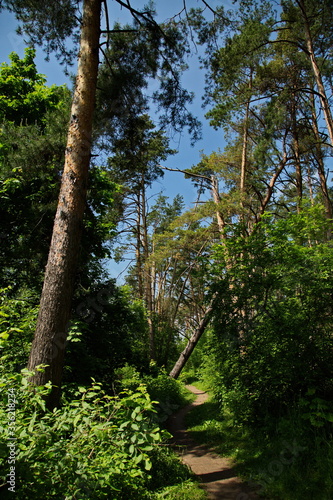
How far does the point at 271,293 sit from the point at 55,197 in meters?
5.00

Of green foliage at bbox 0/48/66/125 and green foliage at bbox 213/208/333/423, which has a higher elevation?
green foliage at bbox 0/48/66/125

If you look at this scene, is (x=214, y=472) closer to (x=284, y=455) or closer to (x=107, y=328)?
(x=284, y=455)

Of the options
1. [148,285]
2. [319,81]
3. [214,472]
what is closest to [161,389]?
[214,472]

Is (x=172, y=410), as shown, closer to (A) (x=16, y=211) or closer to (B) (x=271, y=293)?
(B) (x=271, y=293)

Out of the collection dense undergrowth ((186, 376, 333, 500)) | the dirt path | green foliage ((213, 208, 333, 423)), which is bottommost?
the dirt path

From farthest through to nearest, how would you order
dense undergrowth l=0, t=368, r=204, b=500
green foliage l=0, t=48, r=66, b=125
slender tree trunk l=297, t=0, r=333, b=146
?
green foliage l=0, t=48, r=66, b=125
slender tree trunk l=297, t=0, r=333, b=146
dense undergrowth l=0, t=368, r=204, b=500

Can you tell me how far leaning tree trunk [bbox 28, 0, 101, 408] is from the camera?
3.41 metres

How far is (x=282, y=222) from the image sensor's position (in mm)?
5055

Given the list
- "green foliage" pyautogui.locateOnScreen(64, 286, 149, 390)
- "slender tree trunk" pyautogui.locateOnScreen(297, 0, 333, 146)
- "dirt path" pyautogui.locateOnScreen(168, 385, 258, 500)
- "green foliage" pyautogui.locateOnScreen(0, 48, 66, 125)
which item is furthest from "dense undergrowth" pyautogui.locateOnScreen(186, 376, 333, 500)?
"green foliage" pyautogui.locateOnScreen(0, 48, 66, 125)

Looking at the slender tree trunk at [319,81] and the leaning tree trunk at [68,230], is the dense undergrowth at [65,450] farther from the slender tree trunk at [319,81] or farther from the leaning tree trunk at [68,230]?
the slender tree trunk at [319,81]

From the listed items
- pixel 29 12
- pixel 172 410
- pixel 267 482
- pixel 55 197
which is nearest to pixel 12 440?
pixel 267 482

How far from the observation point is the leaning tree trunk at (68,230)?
3.41 meters

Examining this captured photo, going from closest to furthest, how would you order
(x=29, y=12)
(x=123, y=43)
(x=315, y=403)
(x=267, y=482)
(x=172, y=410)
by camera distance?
(x=267, y=482) < (x=315, y=403) < (x=29, y=12) < (x=123, y=43) < (x=172, y=410)

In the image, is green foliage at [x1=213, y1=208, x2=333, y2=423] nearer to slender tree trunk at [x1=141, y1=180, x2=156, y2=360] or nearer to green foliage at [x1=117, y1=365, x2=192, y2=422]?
green foliage at [x1=117, y1=365, x2=192, y2=422]
